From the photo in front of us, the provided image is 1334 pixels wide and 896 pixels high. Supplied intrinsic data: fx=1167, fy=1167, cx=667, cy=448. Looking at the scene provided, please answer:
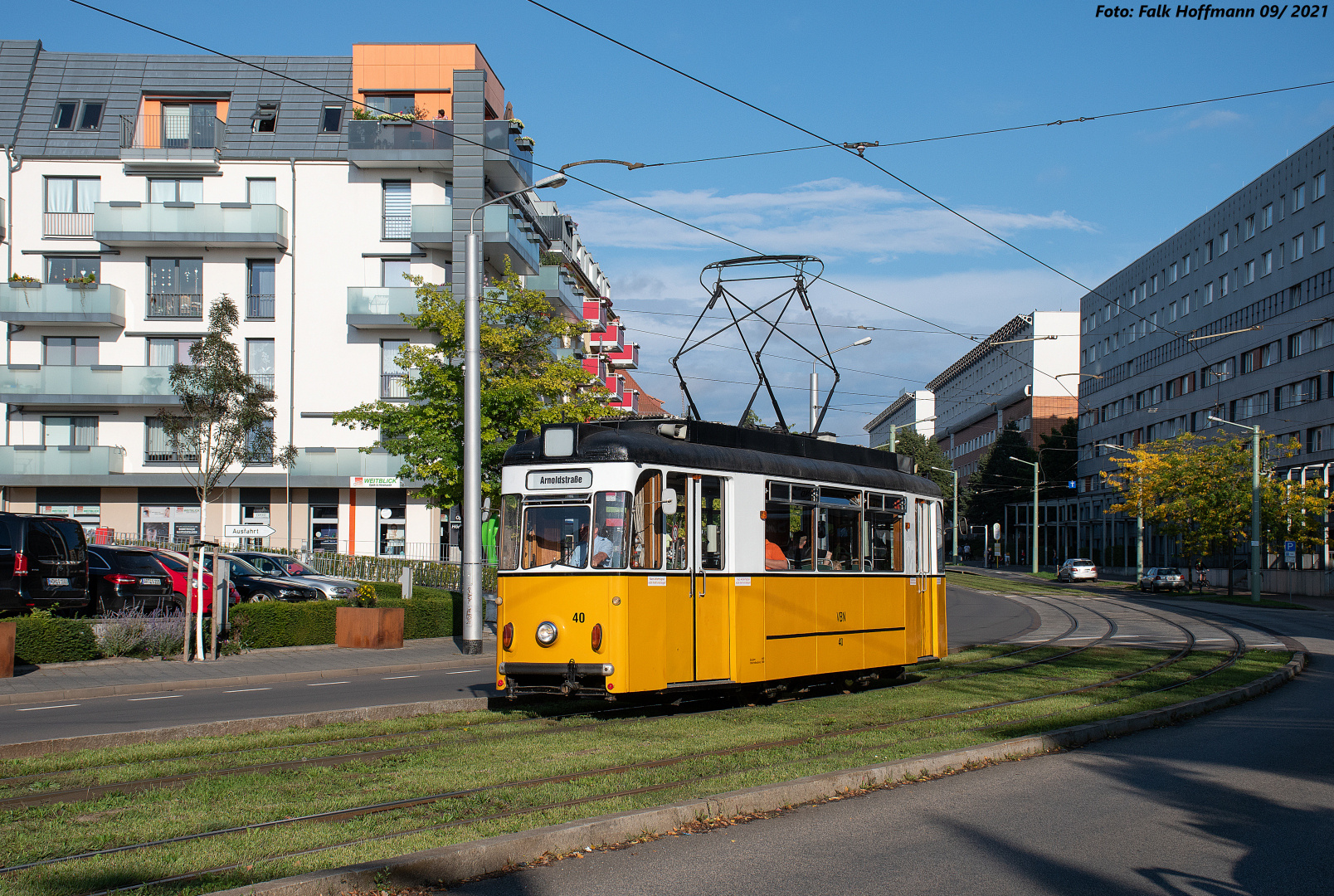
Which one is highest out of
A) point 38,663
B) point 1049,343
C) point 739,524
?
point 1049,343

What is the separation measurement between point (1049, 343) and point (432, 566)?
8017cm

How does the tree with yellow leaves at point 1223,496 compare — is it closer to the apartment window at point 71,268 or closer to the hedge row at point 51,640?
the hedge row at point 51,640

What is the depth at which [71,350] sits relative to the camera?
144 feet

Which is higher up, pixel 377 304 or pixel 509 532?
pixel 377 304

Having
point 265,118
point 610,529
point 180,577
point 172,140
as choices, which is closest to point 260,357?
point 172,140

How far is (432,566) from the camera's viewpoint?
109 feet

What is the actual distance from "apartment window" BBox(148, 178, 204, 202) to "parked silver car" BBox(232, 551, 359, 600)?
1907 cm

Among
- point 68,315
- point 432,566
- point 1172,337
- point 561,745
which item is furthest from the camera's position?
point 1172,337

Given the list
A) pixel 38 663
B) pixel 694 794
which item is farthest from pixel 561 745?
pixel 38 663

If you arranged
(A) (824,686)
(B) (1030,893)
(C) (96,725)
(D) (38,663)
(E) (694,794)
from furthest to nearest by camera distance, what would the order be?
(D) (38,663)
(A) (824,686)
(C) (96,725)
(E) (694,794)
(B) (1030,893)

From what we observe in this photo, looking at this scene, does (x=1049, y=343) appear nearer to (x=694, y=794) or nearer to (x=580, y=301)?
(x=580, y=301)

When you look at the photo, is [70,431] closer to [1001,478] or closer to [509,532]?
[509,532]

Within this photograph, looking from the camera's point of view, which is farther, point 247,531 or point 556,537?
point 247,531

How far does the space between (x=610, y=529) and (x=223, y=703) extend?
6.32 meters
